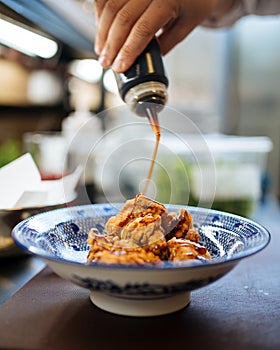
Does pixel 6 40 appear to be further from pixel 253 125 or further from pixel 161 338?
pixel 253 125

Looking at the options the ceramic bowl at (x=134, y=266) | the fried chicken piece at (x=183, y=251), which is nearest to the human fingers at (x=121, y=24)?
the ceramic bowl at (x=134, y=266)

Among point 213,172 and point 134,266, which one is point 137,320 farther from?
point 213,172

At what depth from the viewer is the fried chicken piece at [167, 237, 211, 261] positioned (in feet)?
2.07

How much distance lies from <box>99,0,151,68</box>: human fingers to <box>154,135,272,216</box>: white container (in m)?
0.20

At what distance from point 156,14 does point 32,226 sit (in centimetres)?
44

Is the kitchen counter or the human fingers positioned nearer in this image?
the kitchen counter

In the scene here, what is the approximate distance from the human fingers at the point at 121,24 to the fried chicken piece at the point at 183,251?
41cm

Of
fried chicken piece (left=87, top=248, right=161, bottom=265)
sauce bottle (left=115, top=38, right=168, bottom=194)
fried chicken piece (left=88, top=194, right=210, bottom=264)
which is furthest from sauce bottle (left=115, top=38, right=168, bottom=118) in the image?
fried chicken piece (left=87, top=248, right=161, bottom=265)

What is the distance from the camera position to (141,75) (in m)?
0.85

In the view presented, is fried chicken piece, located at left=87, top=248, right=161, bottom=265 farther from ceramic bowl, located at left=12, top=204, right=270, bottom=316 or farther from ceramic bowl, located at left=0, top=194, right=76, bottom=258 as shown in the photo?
ceramic bowl, located at left=0, top=194, right=76, bottom=258

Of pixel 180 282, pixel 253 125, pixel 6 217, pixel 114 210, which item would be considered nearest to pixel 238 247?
pixel 180 282

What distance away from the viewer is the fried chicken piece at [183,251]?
2.07 feet

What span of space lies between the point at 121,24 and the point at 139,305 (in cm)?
51

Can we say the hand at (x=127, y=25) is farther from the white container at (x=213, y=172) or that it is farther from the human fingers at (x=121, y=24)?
the white container at (x=213, y=172)
